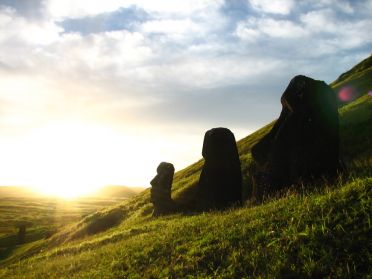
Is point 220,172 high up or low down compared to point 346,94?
down

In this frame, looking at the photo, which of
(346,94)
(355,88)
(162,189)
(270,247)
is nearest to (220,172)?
Answer: (162,189)

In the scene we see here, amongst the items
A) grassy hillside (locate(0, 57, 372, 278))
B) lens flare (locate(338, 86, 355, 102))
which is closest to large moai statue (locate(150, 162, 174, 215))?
grassy hillside (locate(0, 57, 372, 278))

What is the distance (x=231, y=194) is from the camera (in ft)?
101

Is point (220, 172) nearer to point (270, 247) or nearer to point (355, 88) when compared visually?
point (270, 247)

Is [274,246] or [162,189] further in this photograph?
[162,189]

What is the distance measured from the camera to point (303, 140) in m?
23.0

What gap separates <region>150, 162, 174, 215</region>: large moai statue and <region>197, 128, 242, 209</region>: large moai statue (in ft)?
27.9

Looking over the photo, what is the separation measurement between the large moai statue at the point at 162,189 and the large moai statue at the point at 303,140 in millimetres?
16677

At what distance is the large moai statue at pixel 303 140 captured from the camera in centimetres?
2220

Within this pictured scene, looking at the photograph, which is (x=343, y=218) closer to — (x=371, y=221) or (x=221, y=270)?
(x=371, y=221)

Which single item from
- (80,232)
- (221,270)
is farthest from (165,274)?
(80,232)

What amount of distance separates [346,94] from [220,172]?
155ft

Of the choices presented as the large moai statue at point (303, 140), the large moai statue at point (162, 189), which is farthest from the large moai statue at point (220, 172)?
the large moai statue at point (162, 189)

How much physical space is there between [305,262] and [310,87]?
53.5 ft
